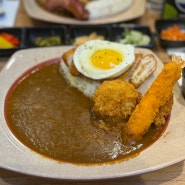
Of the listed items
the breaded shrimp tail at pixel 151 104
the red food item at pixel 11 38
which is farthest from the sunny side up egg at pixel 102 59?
the red food item at pixel 11 38

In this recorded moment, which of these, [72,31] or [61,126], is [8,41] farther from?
[61,126]

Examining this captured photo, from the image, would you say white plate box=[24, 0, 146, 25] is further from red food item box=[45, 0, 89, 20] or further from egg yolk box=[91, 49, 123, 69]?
egg yolk box=[91, 49, 123, 69]

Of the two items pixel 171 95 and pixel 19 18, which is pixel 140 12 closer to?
pixel 19 18

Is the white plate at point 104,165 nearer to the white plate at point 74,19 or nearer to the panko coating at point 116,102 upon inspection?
the panko coating at point 116,102

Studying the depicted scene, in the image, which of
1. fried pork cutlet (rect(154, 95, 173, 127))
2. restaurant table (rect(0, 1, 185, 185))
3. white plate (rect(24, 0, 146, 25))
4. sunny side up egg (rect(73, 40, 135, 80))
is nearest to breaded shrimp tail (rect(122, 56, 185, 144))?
fried pork cutlet (rect(154, 95, 173, 127))

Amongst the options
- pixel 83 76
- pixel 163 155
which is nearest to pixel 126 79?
pixel 83 76

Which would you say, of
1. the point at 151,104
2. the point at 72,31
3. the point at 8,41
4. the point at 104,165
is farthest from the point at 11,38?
the point at 104,165
